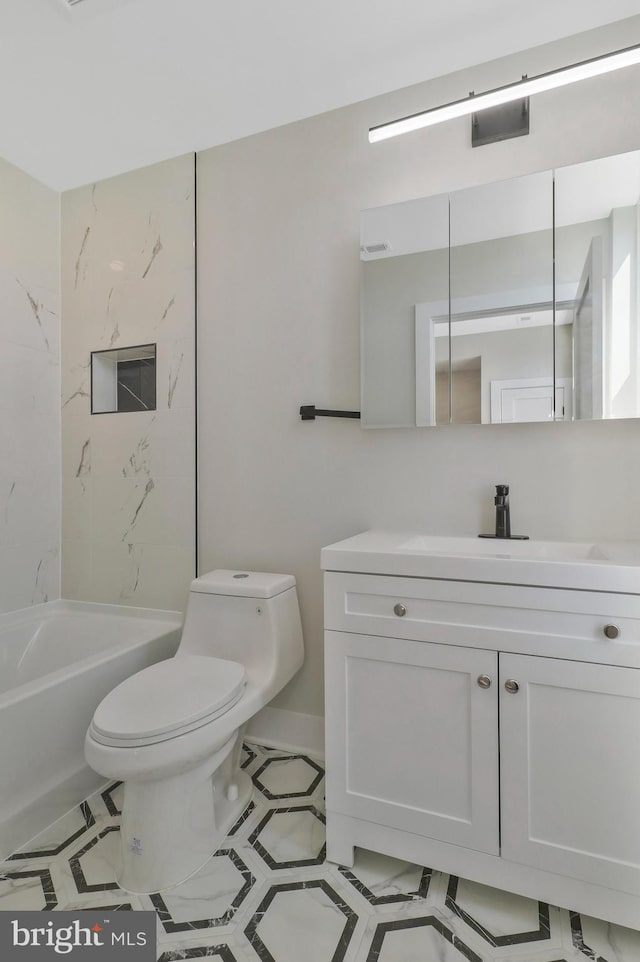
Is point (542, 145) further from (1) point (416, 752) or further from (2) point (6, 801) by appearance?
(2) point (6, 801)

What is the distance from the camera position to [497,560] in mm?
1237

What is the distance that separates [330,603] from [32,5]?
1.87 meters

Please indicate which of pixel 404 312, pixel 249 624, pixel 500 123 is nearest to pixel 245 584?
pixel 249 624

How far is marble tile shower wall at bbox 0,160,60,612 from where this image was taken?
223 cm

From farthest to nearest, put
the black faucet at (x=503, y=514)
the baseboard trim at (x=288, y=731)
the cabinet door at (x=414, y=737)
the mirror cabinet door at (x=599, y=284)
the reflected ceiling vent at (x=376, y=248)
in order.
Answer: the baseboard trim at (x=288, y=731) → the reflected ceiling vent at (x=376, y=248) → the black faucet at (x=503, y=514) → the mirror cabinet door at (x=599, y=284) → the cabinet door at (x=414, y=737)

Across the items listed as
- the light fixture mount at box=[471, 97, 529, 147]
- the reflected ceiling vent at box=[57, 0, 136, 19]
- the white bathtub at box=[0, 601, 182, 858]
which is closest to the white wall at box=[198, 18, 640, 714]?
the light fixture mount at box=[471, 97, 529, 147]

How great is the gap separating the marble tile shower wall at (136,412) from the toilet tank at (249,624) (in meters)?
0.36

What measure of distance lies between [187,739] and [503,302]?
4.97 ft

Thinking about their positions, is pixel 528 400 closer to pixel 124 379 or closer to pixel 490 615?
pixel 490 615

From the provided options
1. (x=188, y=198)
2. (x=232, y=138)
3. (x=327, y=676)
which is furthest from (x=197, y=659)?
(x=232, y=138)

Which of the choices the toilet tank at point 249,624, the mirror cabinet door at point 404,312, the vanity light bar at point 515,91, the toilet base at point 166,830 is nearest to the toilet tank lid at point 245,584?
the toilet tank at point 249,624

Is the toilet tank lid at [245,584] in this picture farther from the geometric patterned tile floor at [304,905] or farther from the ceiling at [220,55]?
the ceiling at [220,55]

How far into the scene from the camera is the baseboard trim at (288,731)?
1969 mm

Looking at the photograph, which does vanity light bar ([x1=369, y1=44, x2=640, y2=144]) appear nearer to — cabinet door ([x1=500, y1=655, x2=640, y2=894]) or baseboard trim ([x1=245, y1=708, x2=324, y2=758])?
cabinet door ([x1=500, y1=655, x2=640, y2=894])
